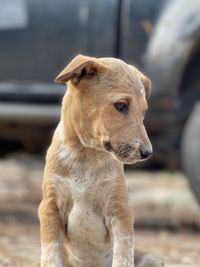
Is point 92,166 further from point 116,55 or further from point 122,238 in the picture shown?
point 116,55

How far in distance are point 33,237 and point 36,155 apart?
2381 mm

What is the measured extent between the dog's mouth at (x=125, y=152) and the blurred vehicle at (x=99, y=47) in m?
3.01

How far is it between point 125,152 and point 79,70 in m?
0.46

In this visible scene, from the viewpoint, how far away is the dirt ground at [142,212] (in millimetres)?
6840

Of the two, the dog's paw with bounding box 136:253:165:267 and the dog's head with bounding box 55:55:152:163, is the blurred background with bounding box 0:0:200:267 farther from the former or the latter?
the dog's head with bounding box 55:55:152:163

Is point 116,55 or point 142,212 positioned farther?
point 142,212

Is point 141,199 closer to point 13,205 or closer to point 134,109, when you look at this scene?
point 13,205

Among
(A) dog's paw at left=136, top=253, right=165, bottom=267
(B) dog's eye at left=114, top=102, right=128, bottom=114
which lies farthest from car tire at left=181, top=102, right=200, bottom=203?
(B) dog's eye at left=114, top=102, right=128, bottom=114

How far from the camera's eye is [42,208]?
4.51 meters

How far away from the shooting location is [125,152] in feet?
13.7

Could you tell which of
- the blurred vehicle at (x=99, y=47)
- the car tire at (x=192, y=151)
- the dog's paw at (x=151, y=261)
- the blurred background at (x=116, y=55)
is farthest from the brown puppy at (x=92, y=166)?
the blurred vehicle at (x=99, y=47)

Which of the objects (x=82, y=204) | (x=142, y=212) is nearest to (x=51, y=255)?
(x=82, y=204)

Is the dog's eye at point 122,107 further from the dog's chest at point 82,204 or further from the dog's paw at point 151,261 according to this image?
the dog's paw at point 151,261

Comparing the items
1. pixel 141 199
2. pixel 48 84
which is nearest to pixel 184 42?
pixel 48 84
